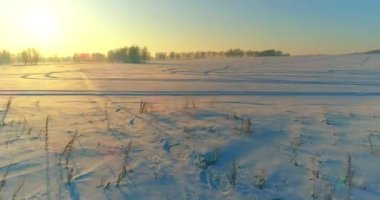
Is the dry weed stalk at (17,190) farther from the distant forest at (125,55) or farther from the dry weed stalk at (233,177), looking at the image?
the distant forest at (125,55)

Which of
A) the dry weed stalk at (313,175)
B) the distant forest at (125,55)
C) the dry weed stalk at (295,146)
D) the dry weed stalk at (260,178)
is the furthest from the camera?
the distant forest at (125,55)

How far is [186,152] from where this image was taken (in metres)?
4.92

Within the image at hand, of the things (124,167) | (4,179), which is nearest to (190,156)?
(124,167)

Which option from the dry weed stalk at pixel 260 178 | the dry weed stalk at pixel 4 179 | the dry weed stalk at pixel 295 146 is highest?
the dry weed stalk at pixel 295 146

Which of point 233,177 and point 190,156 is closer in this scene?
point 233,177

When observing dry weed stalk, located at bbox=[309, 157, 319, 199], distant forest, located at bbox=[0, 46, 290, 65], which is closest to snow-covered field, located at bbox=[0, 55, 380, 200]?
dry weed stalk, located at bbox=[309, 157, 319, 199]

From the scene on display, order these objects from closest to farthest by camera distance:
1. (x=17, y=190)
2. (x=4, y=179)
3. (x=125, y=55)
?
1. (x=17, y=190)
2. (x=4, y=179)
3. (x=125, y=55)

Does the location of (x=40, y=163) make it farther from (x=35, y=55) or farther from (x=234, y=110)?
(x=35, y=55)

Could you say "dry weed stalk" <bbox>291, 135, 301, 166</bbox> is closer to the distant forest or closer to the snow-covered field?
the snow-covered field

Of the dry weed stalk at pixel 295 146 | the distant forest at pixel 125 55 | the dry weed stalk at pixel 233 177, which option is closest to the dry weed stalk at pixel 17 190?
the dry weed stalk at pixel 233 177

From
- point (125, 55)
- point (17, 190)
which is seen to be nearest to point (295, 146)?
point (17, 190)

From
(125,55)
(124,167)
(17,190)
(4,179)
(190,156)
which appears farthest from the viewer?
(125,55)

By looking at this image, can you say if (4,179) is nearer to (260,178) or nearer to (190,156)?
(190,156)

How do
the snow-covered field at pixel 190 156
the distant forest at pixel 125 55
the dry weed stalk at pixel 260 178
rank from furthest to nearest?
the distant forest at pixel 125 55 → the dry weed stalk at pixel 260 178 → the snow-covered field at pixel 190 156
